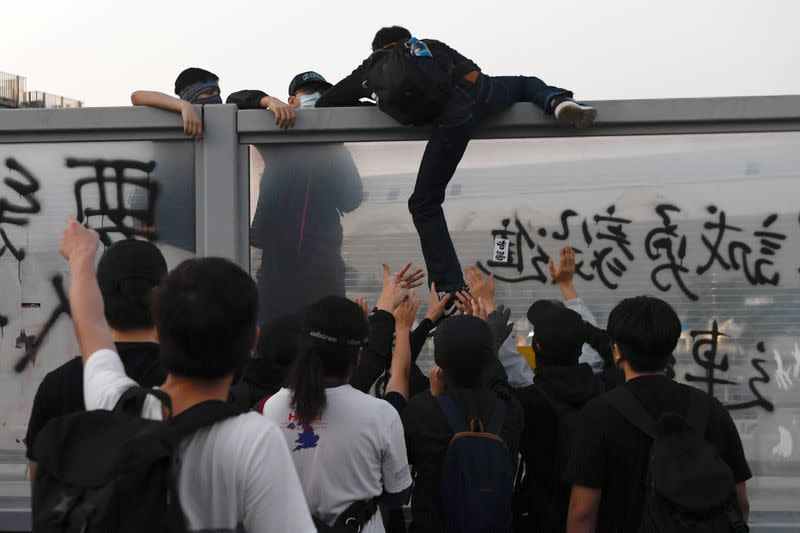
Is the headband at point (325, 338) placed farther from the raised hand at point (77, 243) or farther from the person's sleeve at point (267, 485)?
the person's sleeve at point (267, 485)

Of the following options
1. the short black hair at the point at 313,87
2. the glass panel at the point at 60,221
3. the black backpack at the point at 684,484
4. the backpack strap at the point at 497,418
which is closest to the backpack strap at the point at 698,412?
the black backpack at the point at 684,484

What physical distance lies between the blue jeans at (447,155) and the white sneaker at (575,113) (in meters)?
0.09

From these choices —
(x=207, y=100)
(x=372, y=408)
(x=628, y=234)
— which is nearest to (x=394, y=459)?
(x=372, y=408)

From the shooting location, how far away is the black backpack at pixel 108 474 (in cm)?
158

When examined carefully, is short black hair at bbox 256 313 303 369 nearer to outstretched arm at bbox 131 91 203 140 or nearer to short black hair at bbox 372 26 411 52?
outstretched arm at bbox 131 91 203 140

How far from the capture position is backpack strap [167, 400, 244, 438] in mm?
1710

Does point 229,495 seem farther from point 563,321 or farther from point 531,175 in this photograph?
point 531,175

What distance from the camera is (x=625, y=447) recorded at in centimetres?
284

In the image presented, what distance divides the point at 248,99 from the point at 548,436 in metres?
2.20

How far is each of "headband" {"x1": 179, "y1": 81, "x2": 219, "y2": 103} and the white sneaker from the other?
2.00 m

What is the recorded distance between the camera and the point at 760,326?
13.5 feet

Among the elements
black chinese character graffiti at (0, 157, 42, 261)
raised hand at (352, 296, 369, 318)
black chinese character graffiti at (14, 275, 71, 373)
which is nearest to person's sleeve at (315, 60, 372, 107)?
raised hand at (352, 296, 369, 318)

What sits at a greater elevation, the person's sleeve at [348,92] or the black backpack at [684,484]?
the person's sleeve at [348,92]

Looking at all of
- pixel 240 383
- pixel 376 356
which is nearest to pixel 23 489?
pixel 240 383
